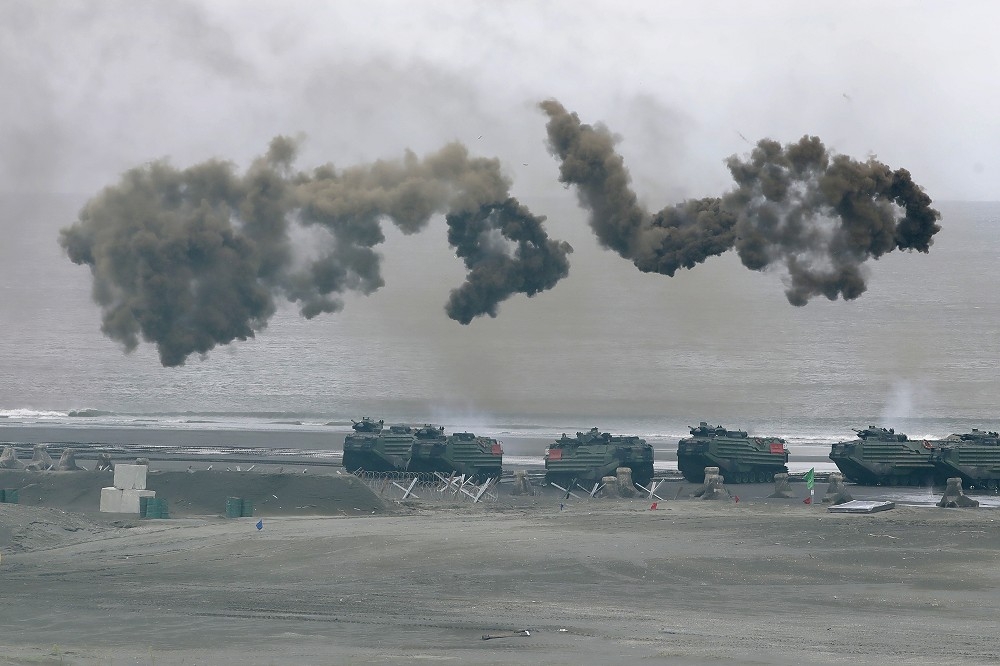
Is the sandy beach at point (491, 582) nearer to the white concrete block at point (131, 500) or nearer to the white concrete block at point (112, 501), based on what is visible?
the white concrete block at point (112, 501)

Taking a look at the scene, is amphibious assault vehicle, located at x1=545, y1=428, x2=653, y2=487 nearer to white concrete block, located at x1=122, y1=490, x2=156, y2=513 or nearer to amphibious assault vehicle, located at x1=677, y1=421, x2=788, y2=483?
amphibious assault vehicle, located at x1=677, y1=421, x2=788, y2=483

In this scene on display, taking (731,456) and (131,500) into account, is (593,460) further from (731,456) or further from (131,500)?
(131,500)

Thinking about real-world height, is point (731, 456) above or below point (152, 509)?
above

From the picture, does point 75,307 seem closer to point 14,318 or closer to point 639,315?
point 14,318

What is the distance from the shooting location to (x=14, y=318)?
13800cm

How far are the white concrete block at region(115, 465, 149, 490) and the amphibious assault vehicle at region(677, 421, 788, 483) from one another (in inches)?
703

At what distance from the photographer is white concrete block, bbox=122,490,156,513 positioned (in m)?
43.3

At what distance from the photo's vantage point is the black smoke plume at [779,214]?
41.9 metres

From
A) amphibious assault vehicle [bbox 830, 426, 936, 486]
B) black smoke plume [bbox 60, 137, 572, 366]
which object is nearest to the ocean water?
black smoke plume [bbox 60, 137, 572, 366]

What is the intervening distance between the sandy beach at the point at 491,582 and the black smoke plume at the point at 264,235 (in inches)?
284

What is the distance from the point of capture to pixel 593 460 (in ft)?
161

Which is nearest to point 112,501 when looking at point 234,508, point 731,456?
point 234,508

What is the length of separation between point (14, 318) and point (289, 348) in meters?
28.1

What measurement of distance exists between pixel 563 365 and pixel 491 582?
78372 mm
